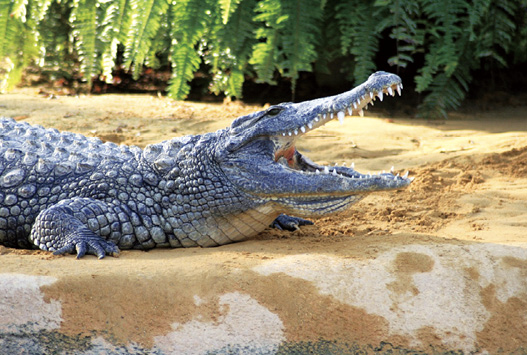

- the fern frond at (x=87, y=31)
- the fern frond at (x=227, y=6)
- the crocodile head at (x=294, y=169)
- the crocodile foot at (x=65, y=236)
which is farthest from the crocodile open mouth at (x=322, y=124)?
the fern frond at (x=87, y=31)

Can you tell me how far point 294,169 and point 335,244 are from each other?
66cm

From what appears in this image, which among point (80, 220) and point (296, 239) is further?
point (296, 239)

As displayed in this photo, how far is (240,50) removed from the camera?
292 inches

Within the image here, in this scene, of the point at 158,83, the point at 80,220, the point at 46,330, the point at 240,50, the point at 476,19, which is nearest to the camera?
the point at 46,330

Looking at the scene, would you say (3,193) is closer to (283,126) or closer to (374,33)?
(283,126)

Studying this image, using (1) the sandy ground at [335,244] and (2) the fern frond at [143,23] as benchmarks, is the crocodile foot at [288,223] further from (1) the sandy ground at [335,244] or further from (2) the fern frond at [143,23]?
(2) the fern frond at [143,23]

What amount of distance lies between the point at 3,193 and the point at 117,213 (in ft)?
2.92

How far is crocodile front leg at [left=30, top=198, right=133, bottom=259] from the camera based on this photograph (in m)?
3.86

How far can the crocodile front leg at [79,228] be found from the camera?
386 cm

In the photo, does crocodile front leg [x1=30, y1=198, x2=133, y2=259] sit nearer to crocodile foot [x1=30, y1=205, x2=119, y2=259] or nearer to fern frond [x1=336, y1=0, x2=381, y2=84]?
crocodile foot [x1=30, y1=205, x2=119, y2=259]

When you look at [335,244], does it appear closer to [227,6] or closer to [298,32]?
[227,6]

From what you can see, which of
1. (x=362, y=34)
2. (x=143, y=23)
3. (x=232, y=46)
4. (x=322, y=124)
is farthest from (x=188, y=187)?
(x=362, y=34)

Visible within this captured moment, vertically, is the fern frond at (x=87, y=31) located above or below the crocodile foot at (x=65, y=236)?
above

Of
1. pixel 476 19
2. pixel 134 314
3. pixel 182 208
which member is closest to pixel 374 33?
pixel 476 19
